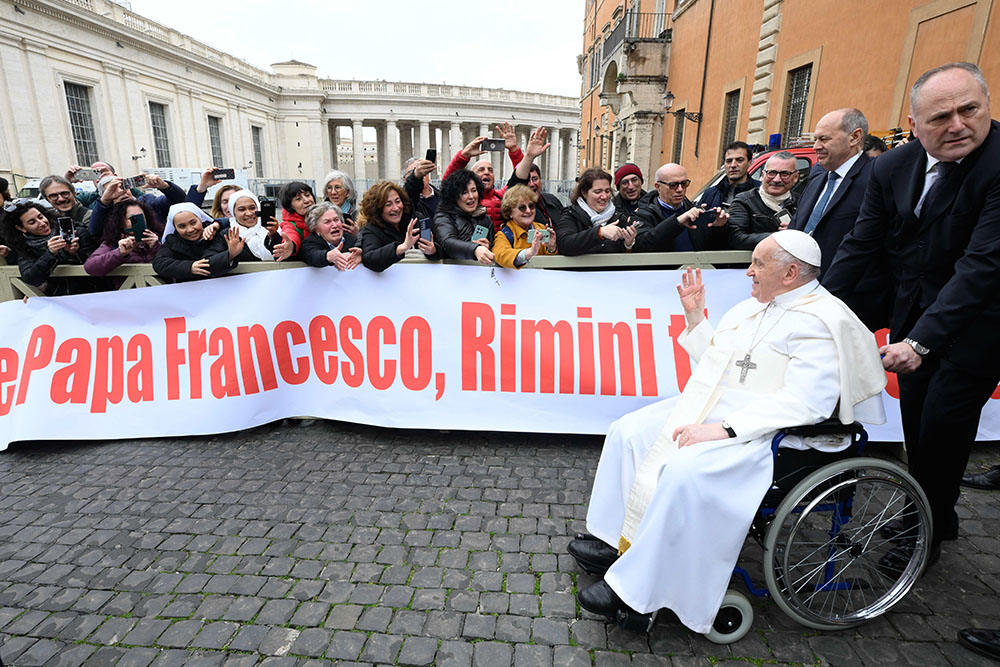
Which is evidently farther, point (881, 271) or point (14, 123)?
point (14, 123)

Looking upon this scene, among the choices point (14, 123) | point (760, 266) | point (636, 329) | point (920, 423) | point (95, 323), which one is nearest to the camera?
point (760, 266)

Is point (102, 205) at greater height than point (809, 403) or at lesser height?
greater

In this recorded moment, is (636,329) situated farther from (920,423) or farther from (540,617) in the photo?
(540,617)

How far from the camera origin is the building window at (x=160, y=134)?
38406 mm

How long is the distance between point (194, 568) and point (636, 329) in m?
3.12

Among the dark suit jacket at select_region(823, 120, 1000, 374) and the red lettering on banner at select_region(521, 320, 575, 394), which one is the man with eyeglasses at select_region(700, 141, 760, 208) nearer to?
the red lettering on banner at select_region(521, 320, 575, 394)

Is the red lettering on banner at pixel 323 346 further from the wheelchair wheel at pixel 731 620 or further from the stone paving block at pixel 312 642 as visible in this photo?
the wheelchair wheel at pixel 731 620

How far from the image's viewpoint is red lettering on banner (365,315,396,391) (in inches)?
166

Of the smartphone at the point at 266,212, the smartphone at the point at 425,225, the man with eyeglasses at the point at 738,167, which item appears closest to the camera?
the smartphone at the point at 266,212

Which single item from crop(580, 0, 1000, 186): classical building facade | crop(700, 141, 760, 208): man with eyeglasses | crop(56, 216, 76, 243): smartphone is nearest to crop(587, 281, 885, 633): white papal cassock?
crop(700, 141, 760, 208): man with eyeglasses

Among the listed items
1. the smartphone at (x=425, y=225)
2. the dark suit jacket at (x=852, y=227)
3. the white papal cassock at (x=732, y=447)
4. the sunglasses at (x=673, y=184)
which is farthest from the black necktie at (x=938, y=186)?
the smartphone at (x=425, y=225)

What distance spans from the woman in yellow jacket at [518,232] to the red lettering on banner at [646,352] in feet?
3.03

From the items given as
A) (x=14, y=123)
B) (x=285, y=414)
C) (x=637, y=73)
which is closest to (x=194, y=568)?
(x=285, y=414)

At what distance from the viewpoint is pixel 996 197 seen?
229 cm
